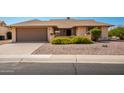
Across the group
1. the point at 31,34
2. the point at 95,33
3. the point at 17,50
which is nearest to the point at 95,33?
the point at 95,33

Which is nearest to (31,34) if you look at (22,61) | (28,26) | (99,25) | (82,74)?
(28,26)

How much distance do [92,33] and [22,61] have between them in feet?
65.1

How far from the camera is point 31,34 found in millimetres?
32438

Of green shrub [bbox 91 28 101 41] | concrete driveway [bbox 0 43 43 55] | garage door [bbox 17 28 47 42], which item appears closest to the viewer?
concrete driveway [bbox 0 43 43 55]

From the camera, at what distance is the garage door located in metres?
32.4

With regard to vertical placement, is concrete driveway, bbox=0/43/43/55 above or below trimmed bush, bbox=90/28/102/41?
below

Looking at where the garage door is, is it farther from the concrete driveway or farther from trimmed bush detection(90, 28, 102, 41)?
the concrete driveway

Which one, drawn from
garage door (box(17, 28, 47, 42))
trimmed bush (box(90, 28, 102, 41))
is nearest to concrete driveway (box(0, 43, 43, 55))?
garage door (box(17, 28, 47, 42))

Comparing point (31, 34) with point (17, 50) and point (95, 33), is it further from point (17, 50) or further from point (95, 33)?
point (17, 50)

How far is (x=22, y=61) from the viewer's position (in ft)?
39.9

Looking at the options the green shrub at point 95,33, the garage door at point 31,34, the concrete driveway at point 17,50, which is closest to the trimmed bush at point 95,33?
the green shrub at point 95,33

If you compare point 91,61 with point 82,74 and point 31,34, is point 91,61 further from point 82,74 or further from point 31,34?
point 31,34
